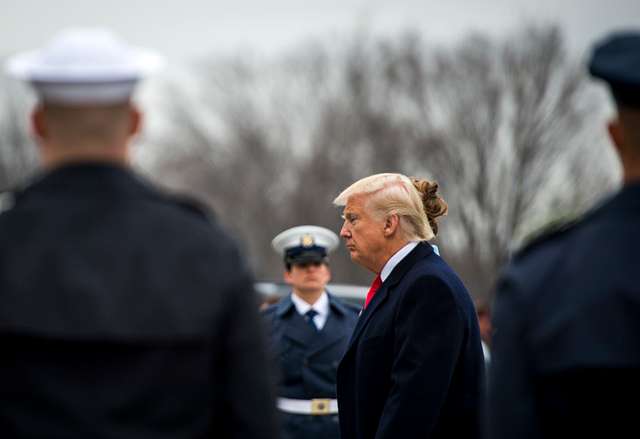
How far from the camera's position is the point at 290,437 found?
28.7 feet

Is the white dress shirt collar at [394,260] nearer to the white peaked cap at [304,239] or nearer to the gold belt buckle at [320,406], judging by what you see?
the gold belt buckle at [320,406]

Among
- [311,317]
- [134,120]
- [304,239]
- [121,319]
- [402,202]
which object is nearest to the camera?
[121,319]

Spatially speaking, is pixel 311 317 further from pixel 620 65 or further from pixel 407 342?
pixel 620 65

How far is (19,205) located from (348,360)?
306cm

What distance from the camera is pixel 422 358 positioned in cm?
590

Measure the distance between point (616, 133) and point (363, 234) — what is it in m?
2.94

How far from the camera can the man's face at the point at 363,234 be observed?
663 cm

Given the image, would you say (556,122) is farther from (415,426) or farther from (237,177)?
(415,426)

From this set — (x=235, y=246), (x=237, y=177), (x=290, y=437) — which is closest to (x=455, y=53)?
(x=237, y=177)

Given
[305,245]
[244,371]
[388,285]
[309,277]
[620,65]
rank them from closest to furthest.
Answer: [244,371] < [620,65] < [388,285] < [309,277] < [305,245]

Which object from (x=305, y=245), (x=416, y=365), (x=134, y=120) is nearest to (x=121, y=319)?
(x=134, y=120)

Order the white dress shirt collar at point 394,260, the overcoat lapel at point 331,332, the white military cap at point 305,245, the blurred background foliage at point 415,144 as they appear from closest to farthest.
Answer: the white dress shirt collar at point 394,260 → the overcoat lapel at point 331,332 → the white military cap at point 305,245 → the blurred background foliage at point 415,144

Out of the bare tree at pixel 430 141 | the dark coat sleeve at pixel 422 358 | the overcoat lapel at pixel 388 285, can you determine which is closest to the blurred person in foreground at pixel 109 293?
the dark coat sleeve at pixel 422 358

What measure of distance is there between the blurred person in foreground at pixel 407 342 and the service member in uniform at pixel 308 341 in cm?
238
